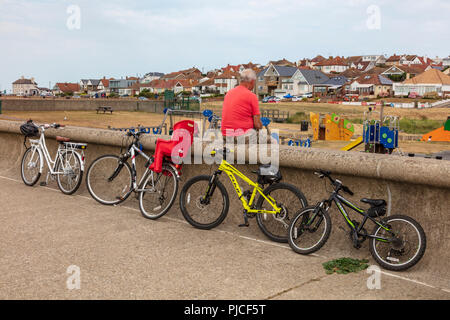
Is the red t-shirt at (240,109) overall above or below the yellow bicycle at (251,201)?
above

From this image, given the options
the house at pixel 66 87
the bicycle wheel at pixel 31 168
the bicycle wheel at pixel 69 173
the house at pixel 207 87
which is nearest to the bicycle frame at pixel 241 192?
the bicycle wheel at pixel 69 173

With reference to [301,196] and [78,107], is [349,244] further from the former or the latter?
[78,107]

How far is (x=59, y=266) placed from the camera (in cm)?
488

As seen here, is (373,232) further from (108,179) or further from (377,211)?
(108,179)

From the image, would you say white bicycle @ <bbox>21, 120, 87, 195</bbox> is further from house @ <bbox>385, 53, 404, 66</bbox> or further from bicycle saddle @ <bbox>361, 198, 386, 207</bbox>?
house @ <bbox>385, 53, 404, 66</bbox>

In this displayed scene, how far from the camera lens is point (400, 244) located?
4773 millimetres

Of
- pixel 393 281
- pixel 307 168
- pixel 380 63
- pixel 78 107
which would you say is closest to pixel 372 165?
pixel 307 168

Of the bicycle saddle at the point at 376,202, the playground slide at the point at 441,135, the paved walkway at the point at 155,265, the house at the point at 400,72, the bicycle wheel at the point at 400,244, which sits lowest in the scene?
the playground slide at the point at 441,135

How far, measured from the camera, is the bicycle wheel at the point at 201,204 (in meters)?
6.20

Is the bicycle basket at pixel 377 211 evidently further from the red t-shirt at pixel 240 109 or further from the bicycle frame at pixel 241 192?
the red t-shirt at pixel 240 109

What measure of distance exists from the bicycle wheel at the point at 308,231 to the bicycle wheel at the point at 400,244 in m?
0.48

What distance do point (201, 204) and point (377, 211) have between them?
86.4 inches

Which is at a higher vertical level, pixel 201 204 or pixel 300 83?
pixel 300 83

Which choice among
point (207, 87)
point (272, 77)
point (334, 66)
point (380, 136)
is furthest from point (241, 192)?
point (334, 66)
